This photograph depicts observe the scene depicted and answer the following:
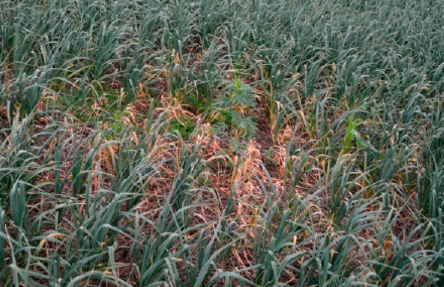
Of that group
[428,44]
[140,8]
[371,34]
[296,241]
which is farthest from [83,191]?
[428,44]

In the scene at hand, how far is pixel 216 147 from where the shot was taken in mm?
3426

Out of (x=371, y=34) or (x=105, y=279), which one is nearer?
(x=105, y=279)

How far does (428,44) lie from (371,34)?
0.69 metres

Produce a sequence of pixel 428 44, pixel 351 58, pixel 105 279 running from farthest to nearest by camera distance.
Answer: pixel 428 44 < pixel 351 58 < pixel 105 279

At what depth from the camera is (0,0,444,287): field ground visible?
2428mm

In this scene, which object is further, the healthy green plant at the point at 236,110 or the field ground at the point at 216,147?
the healthy green plant at the point at 236,110

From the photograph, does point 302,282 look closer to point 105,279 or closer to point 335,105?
point 105,279

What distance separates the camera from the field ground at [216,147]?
243 centimetres

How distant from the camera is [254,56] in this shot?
4.22 meters

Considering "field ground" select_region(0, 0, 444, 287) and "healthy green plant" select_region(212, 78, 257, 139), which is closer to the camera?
"field ground" select_region(0, 0, 444, 287)

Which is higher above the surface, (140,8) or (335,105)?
(140,8)

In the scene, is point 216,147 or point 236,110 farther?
point 236,110

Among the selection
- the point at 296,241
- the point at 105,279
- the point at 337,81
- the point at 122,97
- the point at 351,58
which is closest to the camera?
the point at 105,279

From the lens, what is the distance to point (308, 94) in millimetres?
4047
